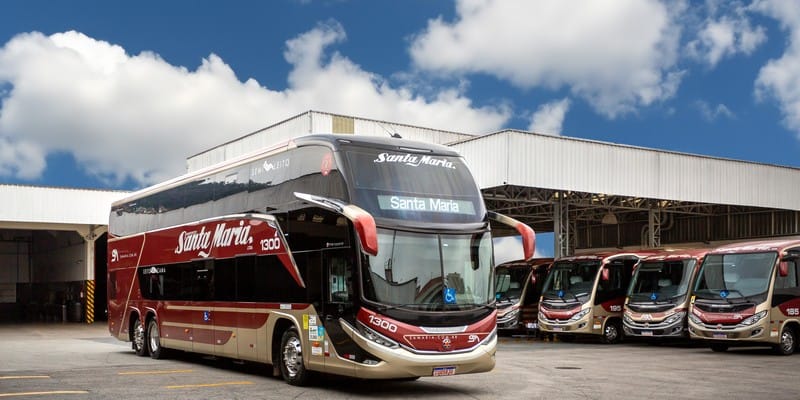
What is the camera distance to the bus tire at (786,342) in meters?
20.4

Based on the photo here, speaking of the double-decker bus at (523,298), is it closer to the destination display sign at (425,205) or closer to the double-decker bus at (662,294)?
the double-decker bus at (662,294)

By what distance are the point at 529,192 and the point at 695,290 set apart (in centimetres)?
1227

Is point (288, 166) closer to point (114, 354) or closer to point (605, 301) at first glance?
point (114, 354)

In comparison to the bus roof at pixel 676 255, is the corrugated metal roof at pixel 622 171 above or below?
above

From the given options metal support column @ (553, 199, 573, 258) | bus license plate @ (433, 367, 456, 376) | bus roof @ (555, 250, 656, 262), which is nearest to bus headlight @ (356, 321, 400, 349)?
bus license plate @ (433, 367, 456, 376)

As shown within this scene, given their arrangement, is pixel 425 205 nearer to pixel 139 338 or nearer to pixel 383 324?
pixel 383 324

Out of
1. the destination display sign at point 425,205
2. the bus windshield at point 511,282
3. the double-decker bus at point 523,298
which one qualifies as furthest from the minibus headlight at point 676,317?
the destination display sign at point 425,205

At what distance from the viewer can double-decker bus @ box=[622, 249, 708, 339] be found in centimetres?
2312

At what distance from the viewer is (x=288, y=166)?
1401 centimetres

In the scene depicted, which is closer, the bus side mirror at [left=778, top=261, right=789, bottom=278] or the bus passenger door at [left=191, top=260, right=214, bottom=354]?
the bus passenger door at [left=191, top=260, right=214, bottom=354]

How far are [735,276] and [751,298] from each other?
0.79m

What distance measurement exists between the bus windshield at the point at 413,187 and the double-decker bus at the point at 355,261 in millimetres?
17

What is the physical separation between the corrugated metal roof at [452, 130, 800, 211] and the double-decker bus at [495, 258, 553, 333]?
2.86m

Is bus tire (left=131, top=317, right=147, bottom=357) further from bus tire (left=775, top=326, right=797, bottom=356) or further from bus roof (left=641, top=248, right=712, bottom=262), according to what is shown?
bus tire (left=775, top=326, right=797, bottom=356)
